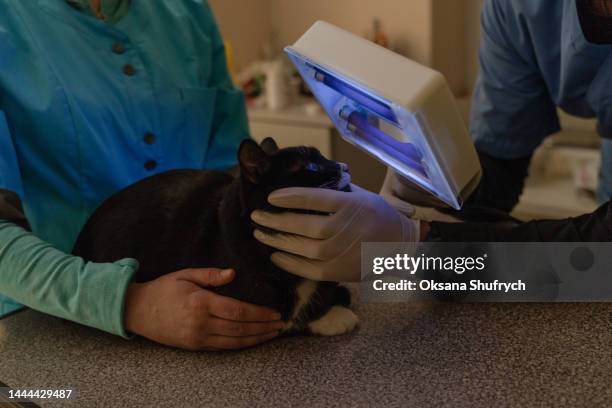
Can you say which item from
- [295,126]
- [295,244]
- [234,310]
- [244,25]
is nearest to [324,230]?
[295,244]

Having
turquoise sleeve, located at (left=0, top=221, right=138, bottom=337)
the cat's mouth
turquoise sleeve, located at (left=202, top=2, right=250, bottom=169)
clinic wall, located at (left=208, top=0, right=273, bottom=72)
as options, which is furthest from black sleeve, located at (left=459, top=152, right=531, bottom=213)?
clinic wall, located at (left=208, top=0, right=273, bottom=72)

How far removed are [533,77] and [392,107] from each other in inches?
24.2

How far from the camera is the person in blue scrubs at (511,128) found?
0.74 meters

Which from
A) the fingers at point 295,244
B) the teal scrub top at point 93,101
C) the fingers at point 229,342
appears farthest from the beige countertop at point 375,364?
the teal scrub top at point 93,101

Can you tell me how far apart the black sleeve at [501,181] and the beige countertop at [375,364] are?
1.12 ft

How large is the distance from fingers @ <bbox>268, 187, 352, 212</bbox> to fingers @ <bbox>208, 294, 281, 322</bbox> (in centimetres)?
13

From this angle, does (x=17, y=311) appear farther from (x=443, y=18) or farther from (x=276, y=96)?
(x=443, y=18)

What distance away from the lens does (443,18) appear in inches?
88.0

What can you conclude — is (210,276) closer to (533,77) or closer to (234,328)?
(234,328)

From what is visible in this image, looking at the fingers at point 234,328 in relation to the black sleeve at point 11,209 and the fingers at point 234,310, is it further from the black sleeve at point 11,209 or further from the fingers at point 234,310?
the black sleeve at point 11,209

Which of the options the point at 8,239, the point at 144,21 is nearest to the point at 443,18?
the point at 144,21

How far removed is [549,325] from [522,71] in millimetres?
537

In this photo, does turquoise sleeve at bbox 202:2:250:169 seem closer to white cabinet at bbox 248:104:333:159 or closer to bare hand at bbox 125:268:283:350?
bare hand at bbox 125:268:283:350

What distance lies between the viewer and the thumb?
28.9 inches
